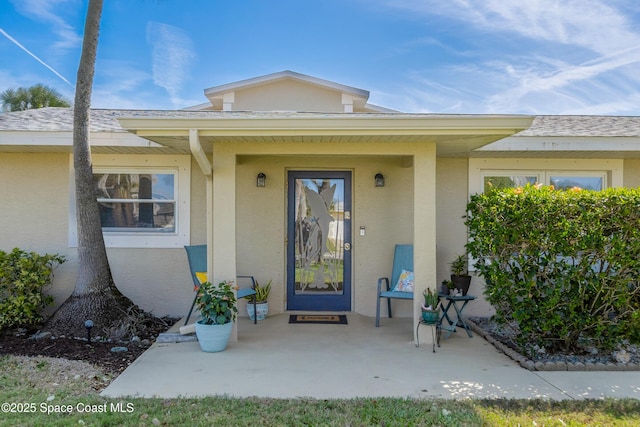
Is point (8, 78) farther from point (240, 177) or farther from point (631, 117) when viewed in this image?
point (631, 117)

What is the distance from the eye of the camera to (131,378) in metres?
4.01

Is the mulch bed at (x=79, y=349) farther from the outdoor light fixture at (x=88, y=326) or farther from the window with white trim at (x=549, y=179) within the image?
the window with white trim at (x=549, y=179)

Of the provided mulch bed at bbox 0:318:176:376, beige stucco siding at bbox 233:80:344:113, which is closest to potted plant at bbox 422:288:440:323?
mulch bed at bbox 0:318:176:376

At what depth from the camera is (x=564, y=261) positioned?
4.42m

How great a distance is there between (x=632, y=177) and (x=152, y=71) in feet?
57.6

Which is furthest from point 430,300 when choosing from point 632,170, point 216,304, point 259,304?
point 632,170


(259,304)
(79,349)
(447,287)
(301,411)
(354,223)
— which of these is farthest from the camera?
(354,223)

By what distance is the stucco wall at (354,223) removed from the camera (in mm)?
6660

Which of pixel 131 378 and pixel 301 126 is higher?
pixel 301 126

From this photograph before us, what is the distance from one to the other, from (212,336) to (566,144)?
5098 millimetres

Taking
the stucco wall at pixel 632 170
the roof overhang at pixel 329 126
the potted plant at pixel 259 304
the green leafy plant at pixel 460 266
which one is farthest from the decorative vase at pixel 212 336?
the stucco wall at pixel 632 170

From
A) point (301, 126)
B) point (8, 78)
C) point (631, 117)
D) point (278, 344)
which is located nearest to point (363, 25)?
point (631, 117)

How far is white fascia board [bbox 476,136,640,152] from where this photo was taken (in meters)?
5.73

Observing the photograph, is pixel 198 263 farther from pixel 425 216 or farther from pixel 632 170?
pixel 632 170
